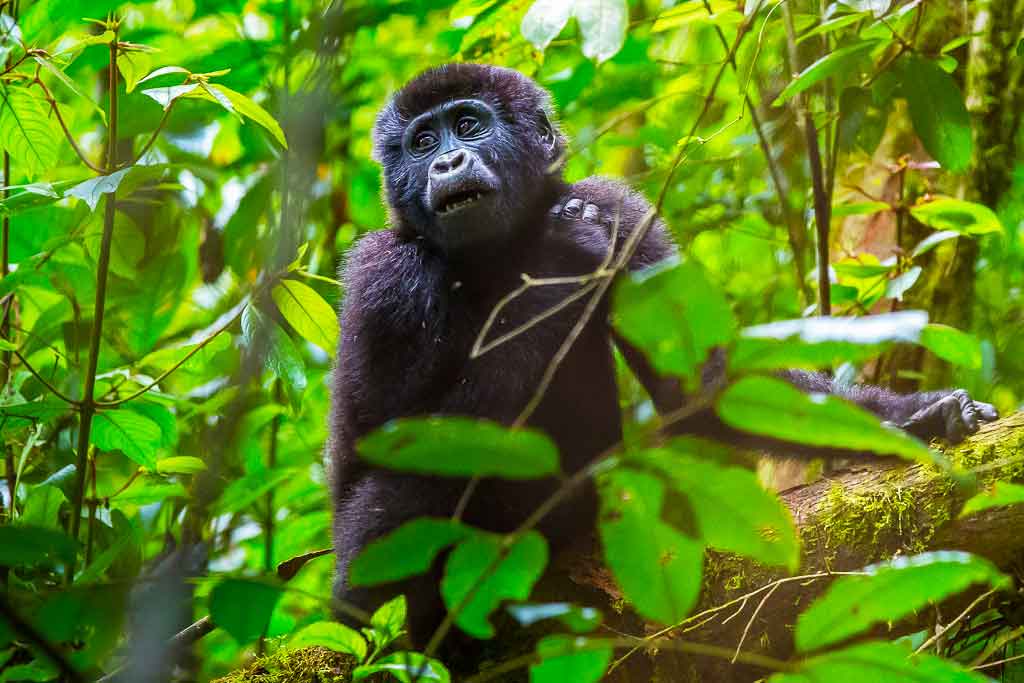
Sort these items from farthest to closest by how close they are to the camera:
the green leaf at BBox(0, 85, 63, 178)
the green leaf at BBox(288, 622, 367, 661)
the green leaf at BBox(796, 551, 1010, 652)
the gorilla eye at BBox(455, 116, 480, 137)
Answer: the gorilla eye at BBox(455, 116, 480, 137) < the green leaf at BBox(0, 85, 63, 178) < the green leaf at BBox(288, 622, 367, 661) < the green leaf at BBox(796, 551, 1010, 652)

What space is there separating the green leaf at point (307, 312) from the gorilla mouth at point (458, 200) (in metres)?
0.77

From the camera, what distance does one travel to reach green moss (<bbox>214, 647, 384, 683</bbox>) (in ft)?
11.7

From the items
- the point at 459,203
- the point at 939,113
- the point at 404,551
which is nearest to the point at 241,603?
the point at 404,551

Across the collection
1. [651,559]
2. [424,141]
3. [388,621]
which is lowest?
[388,621]

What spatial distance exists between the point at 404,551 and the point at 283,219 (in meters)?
0.85

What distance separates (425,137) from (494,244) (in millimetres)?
831

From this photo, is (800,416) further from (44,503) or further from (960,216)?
(960,216)

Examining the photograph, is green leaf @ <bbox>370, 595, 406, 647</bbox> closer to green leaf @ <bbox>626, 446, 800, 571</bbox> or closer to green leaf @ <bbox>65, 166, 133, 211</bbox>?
green leaf @ <bbox>626, 446, 800, 571</bbox>

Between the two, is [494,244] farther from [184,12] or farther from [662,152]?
[184,12]

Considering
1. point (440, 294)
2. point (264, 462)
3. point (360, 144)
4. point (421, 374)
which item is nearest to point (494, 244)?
point (440, 294)

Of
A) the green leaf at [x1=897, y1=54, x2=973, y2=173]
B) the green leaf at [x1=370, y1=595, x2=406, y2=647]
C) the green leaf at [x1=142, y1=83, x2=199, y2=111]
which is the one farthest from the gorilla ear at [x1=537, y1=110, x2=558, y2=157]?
the green leaf at [x1=370, y1=595, x2=406, y2=647]

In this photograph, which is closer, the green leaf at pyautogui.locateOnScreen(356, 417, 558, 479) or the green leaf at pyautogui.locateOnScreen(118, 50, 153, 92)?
the green leaf at pyautogui.locateOnScreen(356, 417, 558, 479)

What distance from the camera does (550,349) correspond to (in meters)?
4.23

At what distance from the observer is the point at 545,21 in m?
2.78
